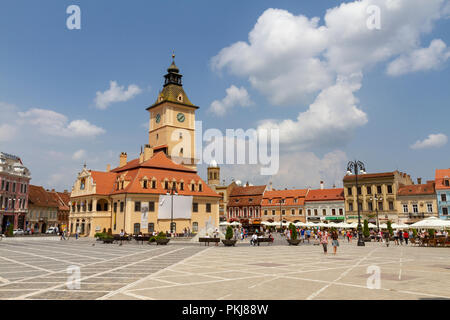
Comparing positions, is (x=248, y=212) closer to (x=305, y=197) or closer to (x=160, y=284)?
(x=305, y=197)

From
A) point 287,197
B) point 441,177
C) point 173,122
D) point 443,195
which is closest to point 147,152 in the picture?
point 173,122

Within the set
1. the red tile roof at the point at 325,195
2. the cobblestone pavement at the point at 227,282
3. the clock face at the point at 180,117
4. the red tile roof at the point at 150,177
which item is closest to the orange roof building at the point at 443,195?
the red tile roof at the point at 325,195

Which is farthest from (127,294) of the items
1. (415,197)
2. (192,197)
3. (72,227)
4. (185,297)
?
(415,197)

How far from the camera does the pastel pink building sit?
62.1 m

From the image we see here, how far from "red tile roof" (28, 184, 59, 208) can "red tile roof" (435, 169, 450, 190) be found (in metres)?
80.3

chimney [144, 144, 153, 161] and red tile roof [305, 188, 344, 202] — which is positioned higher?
chimney [144, 144, 153, 161]

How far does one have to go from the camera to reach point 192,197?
54188mm

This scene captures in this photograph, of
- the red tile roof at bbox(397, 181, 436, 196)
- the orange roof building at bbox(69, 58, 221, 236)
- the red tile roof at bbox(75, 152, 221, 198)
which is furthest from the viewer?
the red tile roof at bbox(397, 181, 436, 196)

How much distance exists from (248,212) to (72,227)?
41.2 m

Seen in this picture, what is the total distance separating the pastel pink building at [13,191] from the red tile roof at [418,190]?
7167 cm

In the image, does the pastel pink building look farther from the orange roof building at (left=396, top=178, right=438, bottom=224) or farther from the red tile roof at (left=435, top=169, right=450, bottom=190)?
the red tile roof at (left=435, top=169, right=450, bottom=190)

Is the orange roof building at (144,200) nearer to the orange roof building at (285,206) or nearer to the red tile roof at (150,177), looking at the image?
the red tile roof at (150,177)

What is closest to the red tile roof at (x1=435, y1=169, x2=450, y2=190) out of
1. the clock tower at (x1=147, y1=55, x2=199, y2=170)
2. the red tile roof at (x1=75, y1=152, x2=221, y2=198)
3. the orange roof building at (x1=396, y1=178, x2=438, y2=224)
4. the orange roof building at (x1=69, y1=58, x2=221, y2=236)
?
the orange roof building at (x1=396, y1=178, x2=438, y2=224)

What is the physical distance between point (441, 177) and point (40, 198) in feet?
271
